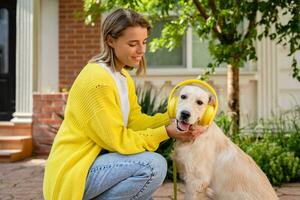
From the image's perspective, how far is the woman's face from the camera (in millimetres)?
2643

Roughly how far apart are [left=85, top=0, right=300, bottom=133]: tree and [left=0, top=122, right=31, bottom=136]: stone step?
226 cm

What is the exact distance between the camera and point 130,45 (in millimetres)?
2672

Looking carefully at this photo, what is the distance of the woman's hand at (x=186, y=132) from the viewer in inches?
106

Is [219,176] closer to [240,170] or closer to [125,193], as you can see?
[240,170]

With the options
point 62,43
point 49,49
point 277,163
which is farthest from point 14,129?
point 277,163

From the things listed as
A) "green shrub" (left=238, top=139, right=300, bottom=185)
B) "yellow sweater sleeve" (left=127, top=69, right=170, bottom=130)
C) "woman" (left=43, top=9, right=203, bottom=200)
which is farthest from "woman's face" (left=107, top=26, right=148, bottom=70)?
"green shrub" (left=238, top=139, right=300, bottom=185)

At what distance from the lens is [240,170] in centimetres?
278

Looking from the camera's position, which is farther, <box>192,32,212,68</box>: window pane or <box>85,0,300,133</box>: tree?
<box>192,32,212,68</box>: window pane

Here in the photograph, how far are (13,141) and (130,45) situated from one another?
4.99 m

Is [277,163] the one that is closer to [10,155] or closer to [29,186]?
[29,186]

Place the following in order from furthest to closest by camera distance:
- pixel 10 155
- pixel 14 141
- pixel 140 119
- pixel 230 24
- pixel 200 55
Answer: pixel 200 55, pixel 14 141, pixel 10 155, pixel 230 24, pixel 140 119

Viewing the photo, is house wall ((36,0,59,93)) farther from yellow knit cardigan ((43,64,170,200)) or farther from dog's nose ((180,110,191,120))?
dog's nose ((180,110,191,120))

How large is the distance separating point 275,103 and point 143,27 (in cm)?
563

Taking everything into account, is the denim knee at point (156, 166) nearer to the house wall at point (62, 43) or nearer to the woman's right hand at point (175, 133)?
the woman's right hand at point (175, 133)
